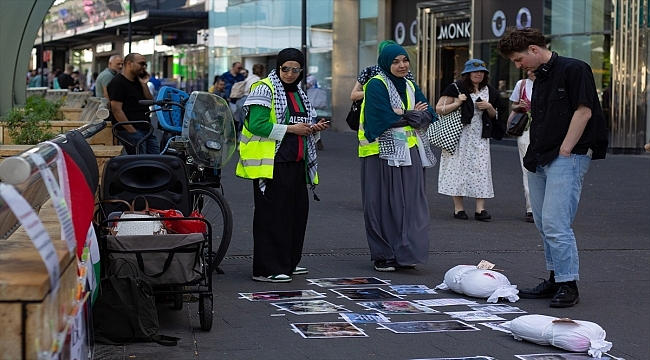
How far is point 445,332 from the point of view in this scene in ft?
20.0

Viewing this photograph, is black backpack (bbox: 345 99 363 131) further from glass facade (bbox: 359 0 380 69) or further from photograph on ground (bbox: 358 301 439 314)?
glass facade (bbox: 359 0 380 69)

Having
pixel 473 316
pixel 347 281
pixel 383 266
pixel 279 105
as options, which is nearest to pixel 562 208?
pixel 473 316

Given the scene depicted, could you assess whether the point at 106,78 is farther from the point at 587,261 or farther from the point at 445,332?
the point at 445,332

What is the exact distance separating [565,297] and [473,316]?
2.40ft

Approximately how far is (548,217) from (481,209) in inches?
180

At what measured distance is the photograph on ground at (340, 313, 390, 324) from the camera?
6.38 meters

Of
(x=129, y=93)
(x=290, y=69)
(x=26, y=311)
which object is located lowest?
(x=26, y=311)

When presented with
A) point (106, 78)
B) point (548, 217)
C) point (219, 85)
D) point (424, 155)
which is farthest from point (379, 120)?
point (219, 85)

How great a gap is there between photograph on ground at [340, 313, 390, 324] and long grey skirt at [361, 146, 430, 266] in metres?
1.72

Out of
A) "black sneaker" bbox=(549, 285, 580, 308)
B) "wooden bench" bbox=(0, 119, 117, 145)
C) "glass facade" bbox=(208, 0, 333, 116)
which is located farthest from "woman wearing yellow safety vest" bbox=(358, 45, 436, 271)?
"glass facade" bbox=(208, 0, 333, 116)

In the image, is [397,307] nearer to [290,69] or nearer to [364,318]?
[364,318]

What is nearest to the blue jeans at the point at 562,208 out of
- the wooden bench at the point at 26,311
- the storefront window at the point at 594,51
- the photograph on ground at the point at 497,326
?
the photograph on ground at the point at 497,326

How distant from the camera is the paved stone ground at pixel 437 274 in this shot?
5.69m

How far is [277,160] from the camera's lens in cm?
790
